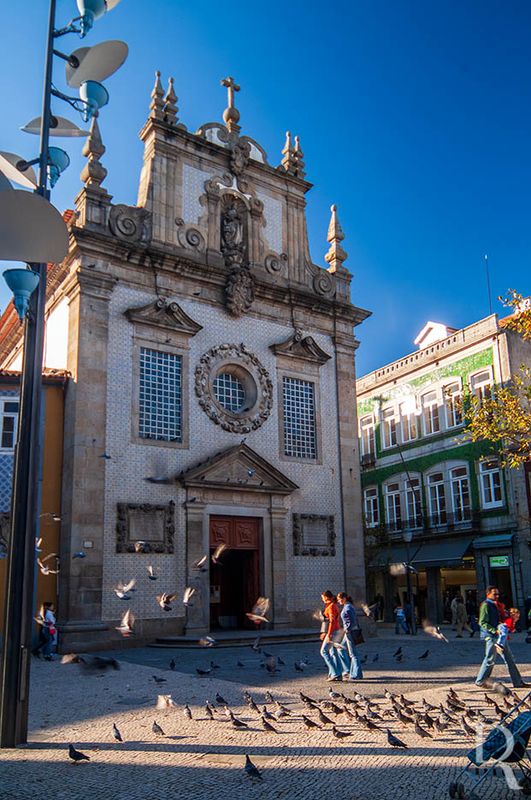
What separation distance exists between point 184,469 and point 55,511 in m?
3.82

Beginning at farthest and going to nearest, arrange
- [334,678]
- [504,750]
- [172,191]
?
[172,191], [334,678], [504,750]

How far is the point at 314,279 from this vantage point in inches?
1072

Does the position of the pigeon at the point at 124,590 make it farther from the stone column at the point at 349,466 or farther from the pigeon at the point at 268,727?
the stone column at the point at 349,466

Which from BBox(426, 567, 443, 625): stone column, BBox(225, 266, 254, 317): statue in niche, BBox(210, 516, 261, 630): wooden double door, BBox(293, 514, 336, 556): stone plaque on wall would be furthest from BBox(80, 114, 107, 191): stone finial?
BBox(426, 567, 443, 625): stone column

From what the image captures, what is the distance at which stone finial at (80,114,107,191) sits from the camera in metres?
22.6

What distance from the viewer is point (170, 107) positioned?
982 inches

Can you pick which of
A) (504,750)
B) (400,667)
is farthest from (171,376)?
(504,750)

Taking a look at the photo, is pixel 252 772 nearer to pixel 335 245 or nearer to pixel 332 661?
pixel 332 661

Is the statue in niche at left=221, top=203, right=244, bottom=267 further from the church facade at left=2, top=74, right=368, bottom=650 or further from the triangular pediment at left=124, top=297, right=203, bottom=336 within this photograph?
the triangular pediment at left=124, top=297, right=203, bottom=336

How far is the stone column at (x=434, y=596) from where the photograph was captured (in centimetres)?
3562

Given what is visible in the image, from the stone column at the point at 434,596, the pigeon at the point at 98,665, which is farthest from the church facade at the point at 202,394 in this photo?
the stone column at the point at 434,596

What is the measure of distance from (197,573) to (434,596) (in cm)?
1797

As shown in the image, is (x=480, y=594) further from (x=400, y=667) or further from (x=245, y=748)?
(x=245, y=748)

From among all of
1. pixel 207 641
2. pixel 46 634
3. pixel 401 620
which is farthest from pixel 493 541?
pixel 46 634
